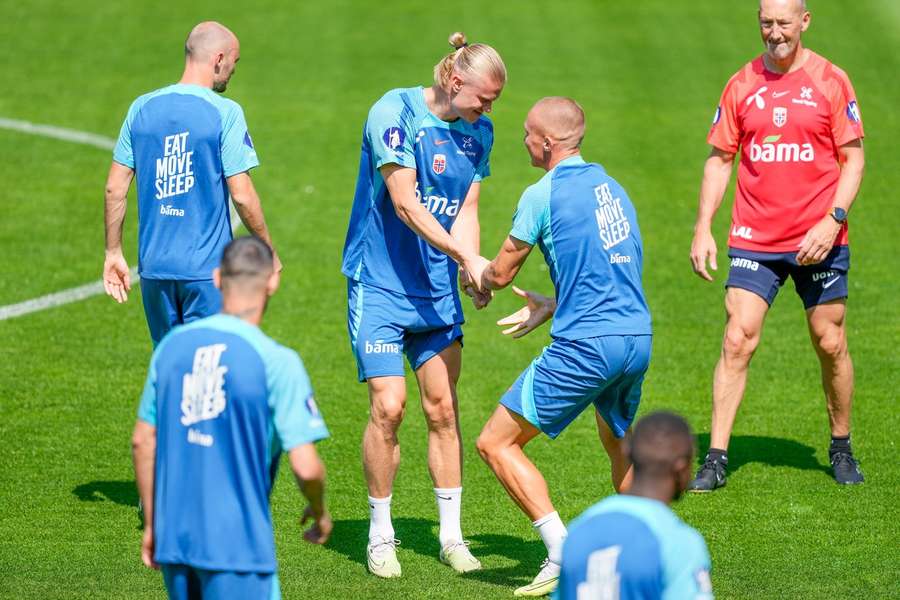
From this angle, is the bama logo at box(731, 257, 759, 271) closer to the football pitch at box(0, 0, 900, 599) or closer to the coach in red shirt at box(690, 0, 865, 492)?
the coach in red shirt at box(690, 0, 865, 492)

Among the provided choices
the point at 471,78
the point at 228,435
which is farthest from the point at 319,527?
the point at 471,78

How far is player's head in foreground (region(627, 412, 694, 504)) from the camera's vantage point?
3.92 m

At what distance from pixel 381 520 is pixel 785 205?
3.20 meters

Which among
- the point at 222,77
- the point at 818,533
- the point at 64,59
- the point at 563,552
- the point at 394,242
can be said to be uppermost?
the point at 64,59

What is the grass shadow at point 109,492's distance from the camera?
25.2ft

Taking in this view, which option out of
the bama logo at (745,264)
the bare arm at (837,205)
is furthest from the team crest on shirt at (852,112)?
the bama logo at (745,264)

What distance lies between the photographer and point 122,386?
31.3 ft

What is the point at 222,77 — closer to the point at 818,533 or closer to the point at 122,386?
the point at 122,386

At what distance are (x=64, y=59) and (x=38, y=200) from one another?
6273 mm

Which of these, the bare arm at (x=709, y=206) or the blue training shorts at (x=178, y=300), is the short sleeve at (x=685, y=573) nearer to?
the blue training shorts at (x=178, y=300)

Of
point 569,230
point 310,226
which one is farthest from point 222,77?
point 310,226

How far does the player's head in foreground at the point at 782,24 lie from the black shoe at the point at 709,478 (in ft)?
8.16

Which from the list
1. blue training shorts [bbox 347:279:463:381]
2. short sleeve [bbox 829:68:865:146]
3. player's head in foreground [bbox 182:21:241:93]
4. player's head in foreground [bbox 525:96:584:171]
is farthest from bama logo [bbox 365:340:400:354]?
short sleeve [bbox 829:68:865:146]

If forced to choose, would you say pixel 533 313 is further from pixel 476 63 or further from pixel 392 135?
pixel 476 63
